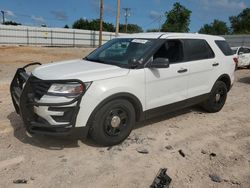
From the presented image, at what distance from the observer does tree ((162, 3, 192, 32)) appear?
215ft

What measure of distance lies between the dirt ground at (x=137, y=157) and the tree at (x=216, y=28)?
83.8 m

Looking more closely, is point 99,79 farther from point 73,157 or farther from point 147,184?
point 147,184

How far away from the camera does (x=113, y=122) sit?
465cm

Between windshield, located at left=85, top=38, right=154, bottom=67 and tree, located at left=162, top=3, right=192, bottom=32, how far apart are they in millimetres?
61549

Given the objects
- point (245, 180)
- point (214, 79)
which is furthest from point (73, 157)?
point (214, 79)

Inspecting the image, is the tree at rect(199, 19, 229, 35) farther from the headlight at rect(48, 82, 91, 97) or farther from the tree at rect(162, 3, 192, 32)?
the headlight at rect(48, 82, 91, 97)

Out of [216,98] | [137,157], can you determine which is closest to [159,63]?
[137,157]

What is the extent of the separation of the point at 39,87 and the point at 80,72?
0.63 metres

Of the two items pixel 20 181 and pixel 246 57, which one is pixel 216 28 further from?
pixel 20 181

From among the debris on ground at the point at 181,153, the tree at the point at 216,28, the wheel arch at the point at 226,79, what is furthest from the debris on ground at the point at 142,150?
the tree at the point at 216,28

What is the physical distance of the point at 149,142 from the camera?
4.99 metres

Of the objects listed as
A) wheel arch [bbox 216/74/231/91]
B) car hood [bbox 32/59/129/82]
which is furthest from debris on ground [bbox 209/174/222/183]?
wheel arch [bbox 216/74/231/91]

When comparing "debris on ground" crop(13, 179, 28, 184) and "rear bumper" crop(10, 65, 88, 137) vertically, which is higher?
"rear bumper" crop(10, 65, 88, 137)

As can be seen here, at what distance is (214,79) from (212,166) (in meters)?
2.71
